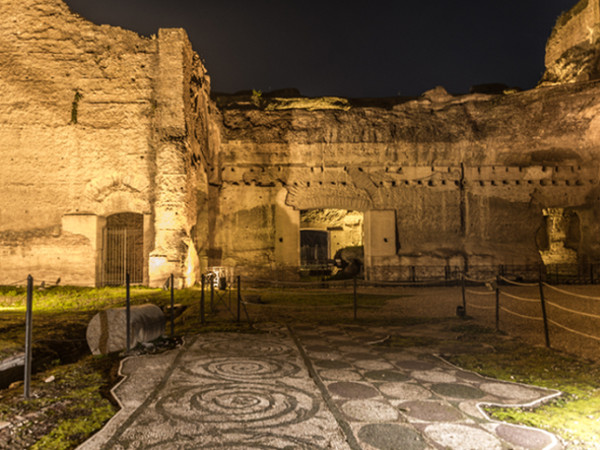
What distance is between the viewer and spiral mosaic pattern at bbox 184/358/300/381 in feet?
13.2

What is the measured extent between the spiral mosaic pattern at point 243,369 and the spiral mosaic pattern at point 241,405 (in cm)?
27

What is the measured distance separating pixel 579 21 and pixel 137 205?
17856 mm

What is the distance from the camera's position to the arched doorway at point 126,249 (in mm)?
14609

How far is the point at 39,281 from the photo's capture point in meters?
11.3

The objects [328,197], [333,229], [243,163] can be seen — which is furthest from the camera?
[333,229]

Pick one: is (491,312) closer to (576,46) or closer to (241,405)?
(241,405)

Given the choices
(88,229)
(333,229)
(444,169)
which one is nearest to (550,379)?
(444,169)

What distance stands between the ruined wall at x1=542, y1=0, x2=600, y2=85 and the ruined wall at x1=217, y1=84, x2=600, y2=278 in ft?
9.04

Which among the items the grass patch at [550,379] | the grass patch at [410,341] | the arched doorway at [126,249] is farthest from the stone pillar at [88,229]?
the grass patch at [550,379]

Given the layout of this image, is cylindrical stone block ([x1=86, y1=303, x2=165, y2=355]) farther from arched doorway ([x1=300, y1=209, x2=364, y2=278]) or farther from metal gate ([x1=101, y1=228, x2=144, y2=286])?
arched doorway ([x1=300, y1=209, x2=364, y2=278])

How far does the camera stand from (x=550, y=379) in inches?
158

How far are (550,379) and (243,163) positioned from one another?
37.9 feet

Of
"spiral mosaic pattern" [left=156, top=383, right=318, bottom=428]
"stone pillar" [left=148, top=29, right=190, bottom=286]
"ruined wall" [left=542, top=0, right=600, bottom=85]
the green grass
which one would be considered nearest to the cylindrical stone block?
the green grass

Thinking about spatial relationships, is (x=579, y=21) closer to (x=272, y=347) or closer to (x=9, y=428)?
(x=272, y=347)
